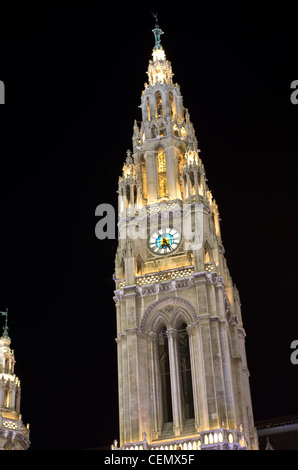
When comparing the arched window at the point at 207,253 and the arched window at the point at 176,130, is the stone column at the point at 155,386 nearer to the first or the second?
the arched window at the point at 207,253

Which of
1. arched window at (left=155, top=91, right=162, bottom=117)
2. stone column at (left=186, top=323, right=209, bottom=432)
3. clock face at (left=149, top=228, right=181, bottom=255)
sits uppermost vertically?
arched window at (left=155, top=91, right=162, bottom=117)

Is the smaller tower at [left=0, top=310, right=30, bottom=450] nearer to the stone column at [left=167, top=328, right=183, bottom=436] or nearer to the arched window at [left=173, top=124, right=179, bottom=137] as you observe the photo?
the stone column at [left=167, top=328, right=183, bottom=436]

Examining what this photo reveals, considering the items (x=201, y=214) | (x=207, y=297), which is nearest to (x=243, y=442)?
(x=207, y=297)

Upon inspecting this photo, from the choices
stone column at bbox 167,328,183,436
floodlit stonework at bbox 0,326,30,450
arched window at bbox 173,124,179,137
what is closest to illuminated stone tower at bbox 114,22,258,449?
stone column at bbox 167,328,183,436

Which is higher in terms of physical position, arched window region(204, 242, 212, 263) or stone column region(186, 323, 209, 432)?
arched window region(204, 242, 212, 263)

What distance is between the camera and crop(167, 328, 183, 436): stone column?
2441 inches

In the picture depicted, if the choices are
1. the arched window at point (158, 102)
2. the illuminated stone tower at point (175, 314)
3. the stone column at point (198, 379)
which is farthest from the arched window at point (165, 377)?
the arched window at point (158, 102)

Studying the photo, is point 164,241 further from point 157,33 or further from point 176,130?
point 157,33

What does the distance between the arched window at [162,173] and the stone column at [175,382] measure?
1572 centimetres

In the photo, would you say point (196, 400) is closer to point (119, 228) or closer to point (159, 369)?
point (159, 369)

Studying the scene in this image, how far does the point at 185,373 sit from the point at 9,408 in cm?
1515

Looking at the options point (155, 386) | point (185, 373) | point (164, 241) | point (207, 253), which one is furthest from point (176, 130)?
point (155, 386)

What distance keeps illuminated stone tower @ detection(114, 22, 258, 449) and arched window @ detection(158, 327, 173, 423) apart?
0.08 m

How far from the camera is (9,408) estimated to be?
221 ft
